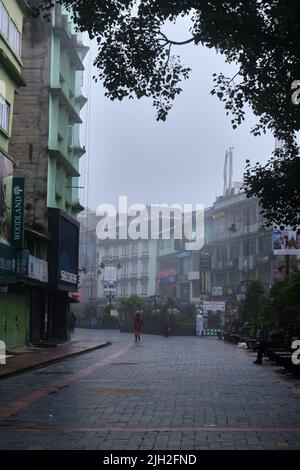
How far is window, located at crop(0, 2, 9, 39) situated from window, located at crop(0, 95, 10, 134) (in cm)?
232

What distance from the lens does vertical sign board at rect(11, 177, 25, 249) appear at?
23922mm

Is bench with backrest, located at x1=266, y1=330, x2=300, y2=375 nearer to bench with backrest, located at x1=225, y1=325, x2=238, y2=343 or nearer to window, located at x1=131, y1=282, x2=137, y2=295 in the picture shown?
bench with backrest, located at x1=225, y1=325, x2=238, y2=343

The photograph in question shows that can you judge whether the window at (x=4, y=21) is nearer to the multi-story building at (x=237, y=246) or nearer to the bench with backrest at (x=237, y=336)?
the bench with backrest at (x=237, y=336)

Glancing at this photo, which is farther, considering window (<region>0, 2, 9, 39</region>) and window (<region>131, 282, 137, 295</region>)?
window (<region>131, 282, 137, 295</region>)

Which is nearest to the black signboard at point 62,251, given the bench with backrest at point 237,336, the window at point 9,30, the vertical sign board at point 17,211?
the vertical sign board at point 17,211

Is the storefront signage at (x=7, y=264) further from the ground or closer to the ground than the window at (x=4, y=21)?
closer to the ground

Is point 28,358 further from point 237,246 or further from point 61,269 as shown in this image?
point 237,246

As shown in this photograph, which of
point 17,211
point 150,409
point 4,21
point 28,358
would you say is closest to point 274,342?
point 28,358

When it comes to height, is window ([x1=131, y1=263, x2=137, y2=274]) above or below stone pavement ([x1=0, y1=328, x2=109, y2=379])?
above

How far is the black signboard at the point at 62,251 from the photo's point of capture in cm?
3161

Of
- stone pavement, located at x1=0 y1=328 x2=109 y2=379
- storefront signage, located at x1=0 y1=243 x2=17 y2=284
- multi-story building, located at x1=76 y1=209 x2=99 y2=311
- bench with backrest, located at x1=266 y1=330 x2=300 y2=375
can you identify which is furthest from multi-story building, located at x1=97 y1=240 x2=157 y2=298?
bench with backrest, located at x1=266 y1=330 x2=300 y2=375

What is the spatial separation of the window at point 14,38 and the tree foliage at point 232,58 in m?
11.2

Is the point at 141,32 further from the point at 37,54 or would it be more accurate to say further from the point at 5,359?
the point at 37,54
